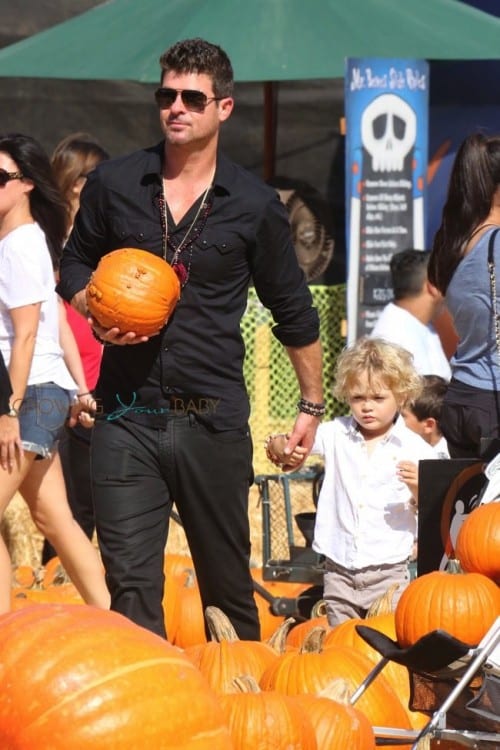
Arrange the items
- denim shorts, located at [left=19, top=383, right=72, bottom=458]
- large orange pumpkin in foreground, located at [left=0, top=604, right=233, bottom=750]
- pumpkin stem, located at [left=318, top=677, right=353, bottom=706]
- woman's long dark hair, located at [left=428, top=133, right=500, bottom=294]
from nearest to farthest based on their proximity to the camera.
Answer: large orange pumpkin in foreground, located at [left=0, top=604, right=233, bottom=750] < pumpkin stem, located at [left=318, top=677, right=353, bottom=706] < woman's long dark hair, located at [left=428, top=133, right=500, bottom=294] < denim shorts, located at [left=19, top=383, right=72, bottom=458]

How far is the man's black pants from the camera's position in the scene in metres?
5.17

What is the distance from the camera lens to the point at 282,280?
5309 millimetres

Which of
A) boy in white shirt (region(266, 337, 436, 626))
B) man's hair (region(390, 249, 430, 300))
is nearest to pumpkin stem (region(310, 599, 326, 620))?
boy in white shirt (region(266, 337, 436, 626))

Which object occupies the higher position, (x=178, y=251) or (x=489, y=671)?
(x=178, y=251)

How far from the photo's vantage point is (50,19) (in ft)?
42.3

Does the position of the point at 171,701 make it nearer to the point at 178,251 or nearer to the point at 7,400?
the point at 178,251

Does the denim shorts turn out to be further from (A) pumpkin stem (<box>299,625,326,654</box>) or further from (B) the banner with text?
(B) the banner with text

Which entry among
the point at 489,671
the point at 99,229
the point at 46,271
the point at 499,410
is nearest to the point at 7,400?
the point at 46,271

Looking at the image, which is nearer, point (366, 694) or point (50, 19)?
point (366, 694)

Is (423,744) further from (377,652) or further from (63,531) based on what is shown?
(63,531)

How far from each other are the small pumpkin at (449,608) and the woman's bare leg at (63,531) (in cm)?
204

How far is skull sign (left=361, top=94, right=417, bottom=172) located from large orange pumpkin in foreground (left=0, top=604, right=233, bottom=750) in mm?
7633

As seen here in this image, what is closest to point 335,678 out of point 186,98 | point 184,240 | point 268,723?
point 268,723

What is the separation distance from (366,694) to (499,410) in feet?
4.92
